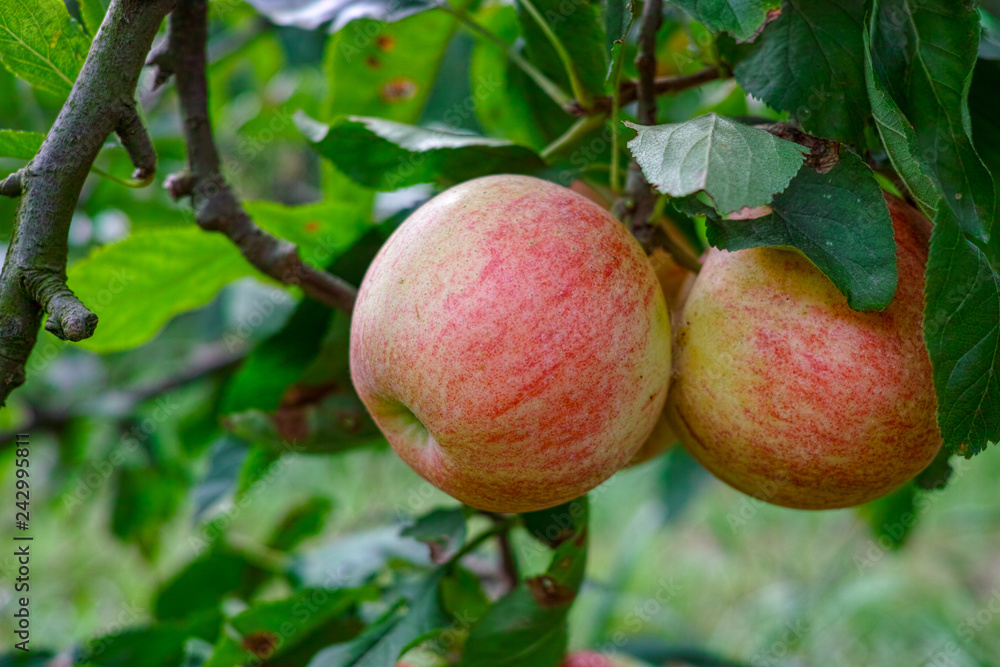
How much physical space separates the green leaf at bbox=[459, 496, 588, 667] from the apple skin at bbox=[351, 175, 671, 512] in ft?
A: 0.56

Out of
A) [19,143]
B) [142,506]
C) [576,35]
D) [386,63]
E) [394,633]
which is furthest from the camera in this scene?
[142,506]

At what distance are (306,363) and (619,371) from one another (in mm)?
534

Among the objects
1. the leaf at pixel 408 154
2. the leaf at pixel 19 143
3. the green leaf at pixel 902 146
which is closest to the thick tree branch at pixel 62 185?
the leaf at pixel 19 143

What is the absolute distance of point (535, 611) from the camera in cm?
86

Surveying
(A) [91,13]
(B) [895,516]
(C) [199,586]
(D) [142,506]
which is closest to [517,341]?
(A) [91,13]

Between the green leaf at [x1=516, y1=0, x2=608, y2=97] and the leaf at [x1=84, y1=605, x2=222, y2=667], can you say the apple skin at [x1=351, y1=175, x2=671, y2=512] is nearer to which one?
the green leaf at [x1=516, y1=0, x2=608, y2=97]

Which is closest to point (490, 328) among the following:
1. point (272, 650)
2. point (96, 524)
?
point (272, 650)

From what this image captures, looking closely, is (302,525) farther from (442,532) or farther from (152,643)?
→ (442,532)

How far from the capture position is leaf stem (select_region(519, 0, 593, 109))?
Result: 821 mm

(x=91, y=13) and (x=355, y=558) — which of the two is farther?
(x=355, y=558)

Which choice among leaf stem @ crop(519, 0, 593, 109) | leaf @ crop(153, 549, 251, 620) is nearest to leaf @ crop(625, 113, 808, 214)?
leaf stem @ crop(519, 0, 593, 109)

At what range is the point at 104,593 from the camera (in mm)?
2771

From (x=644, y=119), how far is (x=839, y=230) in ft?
0.84

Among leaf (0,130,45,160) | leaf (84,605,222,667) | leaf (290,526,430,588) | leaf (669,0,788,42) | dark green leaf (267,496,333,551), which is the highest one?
leaf (0,130,45,160)
